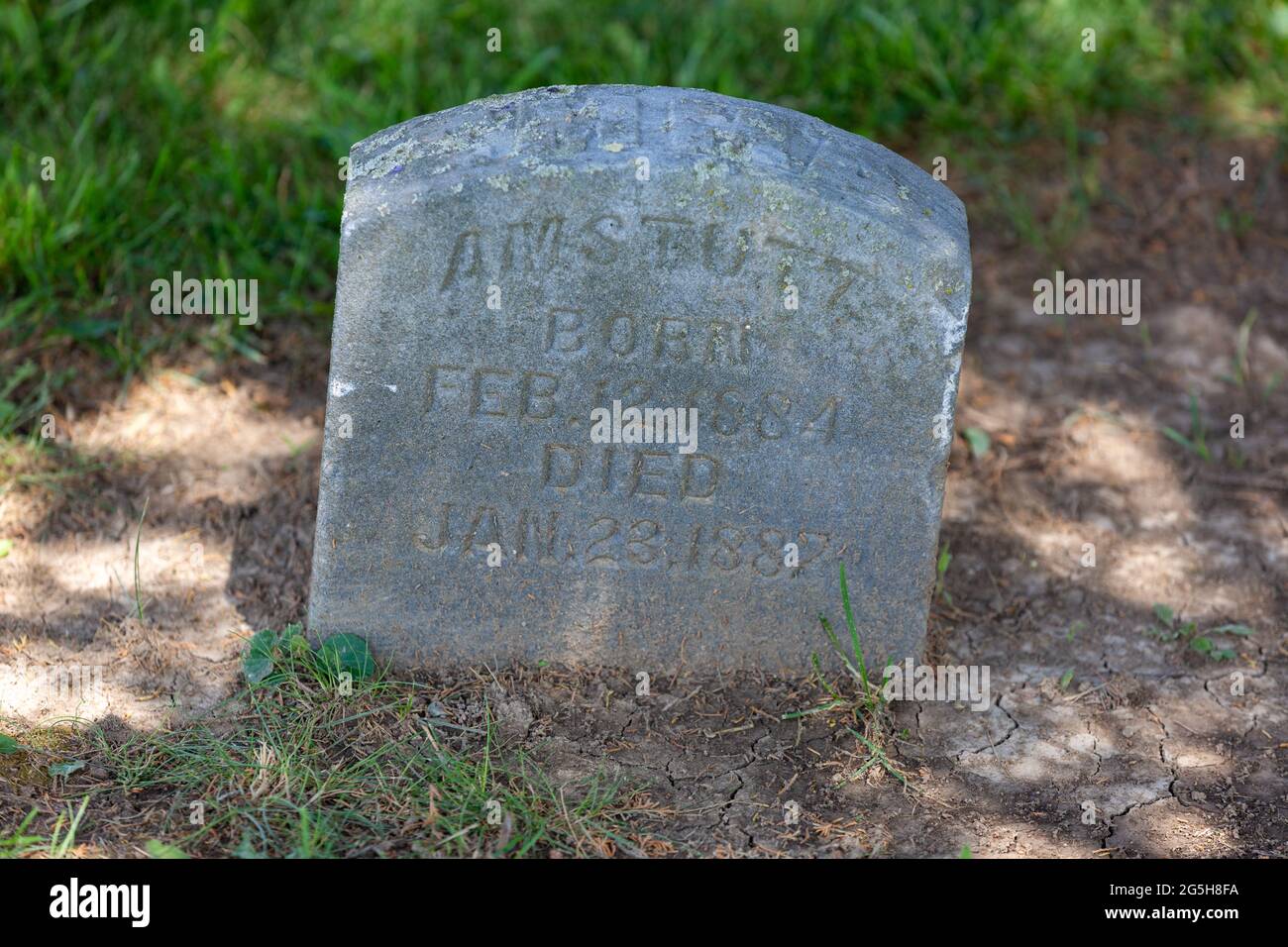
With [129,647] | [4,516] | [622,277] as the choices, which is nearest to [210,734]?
[129,647]

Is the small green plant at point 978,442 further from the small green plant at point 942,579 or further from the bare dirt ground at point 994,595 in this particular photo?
the small green plant at point 942,579

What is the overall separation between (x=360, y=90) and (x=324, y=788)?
273 centimetres

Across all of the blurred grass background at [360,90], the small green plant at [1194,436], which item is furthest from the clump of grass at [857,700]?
the blurred grass background at [360,90]

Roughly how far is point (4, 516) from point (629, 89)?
→ 5.87 feet

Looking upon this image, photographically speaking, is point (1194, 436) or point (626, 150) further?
point (1194, 436)

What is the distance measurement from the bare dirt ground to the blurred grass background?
0.31 metres

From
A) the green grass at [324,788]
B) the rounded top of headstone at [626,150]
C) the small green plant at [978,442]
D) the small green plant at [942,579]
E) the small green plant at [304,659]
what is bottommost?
the green grass at [324,788]

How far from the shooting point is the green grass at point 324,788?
7.64ft

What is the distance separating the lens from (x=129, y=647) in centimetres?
→ 283

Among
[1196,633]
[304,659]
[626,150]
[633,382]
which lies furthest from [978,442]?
[304,659]

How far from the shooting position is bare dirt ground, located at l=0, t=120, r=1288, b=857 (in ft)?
8.41

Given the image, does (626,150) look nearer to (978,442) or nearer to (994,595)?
(994,595)

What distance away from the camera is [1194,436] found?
3670 mm
